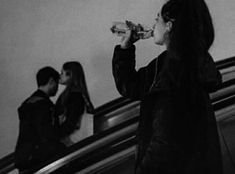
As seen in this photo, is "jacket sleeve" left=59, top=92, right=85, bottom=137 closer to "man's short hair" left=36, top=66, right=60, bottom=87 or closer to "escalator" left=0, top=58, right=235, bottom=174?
"escalator" left=0, top=58, right=235, bottom=174

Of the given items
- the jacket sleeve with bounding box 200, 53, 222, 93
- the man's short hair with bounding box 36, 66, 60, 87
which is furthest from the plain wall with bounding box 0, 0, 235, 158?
the jacket sleeve with bounding box 200, 53, 222, 93

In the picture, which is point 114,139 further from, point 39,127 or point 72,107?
point 39,127

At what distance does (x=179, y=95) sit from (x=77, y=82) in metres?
0.74

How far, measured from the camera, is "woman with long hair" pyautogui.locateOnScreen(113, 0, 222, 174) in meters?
2.69

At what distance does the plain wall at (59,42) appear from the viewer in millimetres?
3109

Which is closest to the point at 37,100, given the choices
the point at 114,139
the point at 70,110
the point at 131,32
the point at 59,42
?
the point at 70,110

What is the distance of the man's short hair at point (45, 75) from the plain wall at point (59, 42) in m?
0.03

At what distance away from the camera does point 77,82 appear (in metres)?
3.21

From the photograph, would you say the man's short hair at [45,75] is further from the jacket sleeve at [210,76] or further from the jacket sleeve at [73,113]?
the jacket sleeve at [210,76]

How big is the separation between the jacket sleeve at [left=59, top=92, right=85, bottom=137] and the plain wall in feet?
0.31

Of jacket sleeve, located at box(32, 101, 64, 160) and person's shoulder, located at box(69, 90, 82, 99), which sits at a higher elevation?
person's shoulder, located at box(69, 90, 82, 99)

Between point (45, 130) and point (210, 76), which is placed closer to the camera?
point (210, 76)

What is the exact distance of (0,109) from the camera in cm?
343

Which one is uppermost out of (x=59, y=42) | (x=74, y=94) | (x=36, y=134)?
(x=59, y=42)
